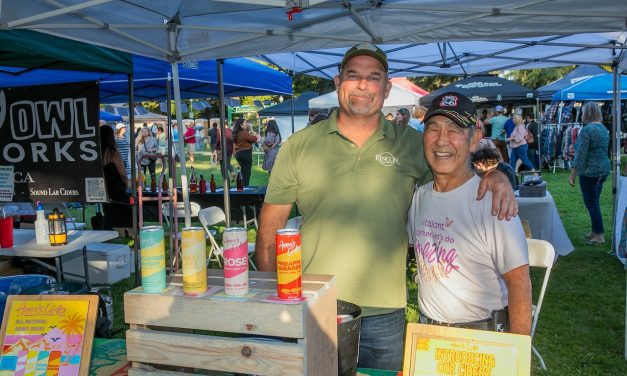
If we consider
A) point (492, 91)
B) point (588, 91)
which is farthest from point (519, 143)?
point (588, 91)

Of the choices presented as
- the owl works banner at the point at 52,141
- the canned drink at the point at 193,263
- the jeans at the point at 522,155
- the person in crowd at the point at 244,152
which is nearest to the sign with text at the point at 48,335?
the canned drink at the point at 193,263

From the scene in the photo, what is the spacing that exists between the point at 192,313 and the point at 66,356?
25.8 inches

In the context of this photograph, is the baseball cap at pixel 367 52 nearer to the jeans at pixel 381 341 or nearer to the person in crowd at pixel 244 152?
the jeans at pixel 381 341

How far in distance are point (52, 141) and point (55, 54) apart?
1073mm

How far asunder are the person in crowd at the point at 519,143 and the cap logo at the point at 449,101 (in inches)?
537

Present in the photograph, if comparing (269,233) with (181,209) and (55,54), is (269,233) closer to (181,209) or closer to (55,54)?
(55,54)

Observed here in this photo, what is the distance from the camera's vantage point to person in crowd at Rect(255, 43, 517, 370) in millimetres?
2131

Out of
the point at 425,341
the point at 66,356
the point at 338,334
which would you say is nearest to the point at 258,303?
the point at 338,334

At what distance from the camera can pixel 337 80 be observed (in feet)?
7.66

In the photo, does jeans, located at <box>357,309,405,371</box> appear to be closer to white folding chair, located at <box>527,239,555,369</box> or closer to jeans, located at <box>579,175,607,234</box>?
white folding chair, located at <box>527,239,555,369</box>

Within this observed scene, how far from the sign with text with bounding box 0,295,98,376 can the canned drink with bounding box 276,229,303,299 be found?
84 centimetres

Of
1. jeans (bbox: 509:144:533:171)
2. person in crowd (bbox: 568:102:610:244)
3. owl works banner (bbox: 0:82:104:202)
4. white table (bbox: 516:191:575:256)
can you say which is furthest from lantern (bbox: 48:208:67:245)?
jeans (bbox: 509:144:533:171)

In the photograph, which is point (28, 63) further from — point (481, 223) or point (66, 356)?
point (481, 223)

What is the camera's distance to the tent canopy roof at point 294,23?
399cm
